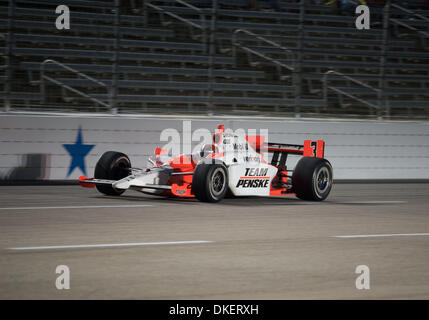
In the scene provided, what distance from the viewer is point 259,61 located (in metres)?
16.7

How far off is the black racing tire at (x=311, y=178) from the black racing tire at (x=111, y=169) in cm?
257

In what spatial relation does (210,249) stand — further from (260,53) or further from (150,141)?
(260,53)

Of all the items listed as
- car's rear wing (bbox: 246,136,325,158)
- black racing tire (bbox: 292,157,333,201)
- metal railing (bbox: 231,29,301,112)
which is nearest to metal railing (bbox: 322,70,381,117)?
metal railing (bbox: 231,29,301,112)

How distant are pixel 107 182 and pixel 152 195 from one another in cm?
133

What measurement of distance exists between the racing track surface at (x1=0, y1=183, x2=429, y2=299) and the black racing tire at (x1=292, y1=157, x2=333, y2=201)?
0.23 metres

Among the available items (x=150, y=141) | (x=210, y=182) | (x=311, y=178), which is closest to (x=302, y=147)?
(x=311, y=178)

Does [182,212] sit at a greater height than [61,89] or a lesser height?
lesser

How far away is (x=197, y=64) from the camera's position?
54.4 feet

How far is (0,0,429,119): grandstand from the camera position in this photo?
46.7 feet

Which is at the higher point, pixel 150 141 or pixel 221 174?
pixel 150 141

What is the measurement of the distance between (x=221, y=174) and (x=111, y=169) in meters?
1.75

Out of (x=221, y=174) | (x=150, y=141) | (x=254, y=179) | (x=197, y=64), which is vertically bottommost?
(x=254, y=179)
